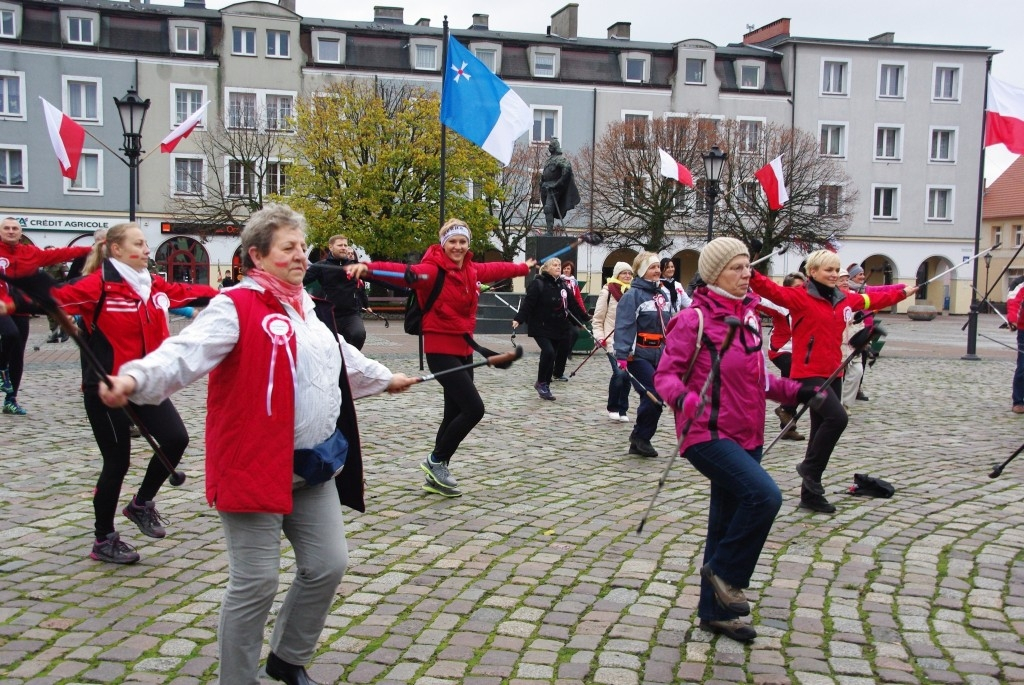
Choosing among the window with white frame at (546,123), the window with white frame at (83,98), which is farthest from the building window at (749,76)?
the window with white frame at (83,98)

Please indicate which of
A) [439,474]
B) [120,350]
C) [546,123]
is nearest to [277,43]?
[546,123]

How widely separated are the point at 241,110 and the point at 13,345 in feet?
120

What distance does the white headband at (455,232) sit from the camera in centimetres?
729

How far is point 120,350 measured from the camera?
5.95m

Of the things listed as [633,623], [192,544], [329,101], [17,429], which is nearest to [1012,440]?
[633,623]

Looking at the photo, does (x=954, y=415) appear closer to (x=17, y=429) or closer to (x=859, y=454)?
(x=859, y=454)

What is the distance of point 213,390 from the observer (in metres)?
3.46

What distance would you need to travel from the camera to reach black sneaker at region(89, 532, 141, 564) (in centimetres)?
551

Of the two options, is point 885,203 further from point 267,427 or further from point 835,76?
point 267,427

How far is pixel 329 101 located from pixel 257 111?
291 inches

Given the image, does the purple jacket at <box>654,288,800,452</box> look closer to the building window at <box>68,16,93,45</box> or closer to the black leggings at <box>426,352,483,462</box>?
the black leggings at <box>426,352,483,462</box>

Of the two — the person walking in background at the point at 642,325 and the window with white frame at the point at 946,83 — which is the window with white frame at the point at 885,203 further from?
the person walking in background at the point at 642,325

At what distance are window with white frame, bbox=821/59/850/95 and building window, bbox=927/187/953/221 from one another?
7.36 m

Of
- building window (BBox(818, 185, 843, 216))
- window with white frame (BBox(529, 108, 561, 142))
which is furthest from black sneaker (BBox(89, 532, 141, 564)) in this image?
window with white frame (BBox(529, 108, 561, 142))
